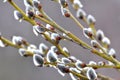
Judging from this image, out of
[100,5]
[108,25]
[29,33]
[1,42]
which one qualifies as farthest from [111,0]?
[1,42]

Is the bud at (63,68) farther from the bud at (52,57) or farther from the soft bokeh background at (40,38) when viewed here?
the soft bokeh background at (40,38)

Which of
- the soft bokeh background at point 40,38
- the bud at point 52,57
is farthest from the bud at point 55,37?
the soft bokeh background at point 40,38

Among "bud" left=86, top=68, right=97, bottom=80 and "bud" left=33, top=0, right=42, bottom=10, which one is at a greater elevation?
"bud" left=33, top=0, right=42, bottom=10

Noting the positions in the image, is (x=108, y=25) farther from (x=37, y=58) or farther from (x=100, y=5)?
(x=37, y=58)

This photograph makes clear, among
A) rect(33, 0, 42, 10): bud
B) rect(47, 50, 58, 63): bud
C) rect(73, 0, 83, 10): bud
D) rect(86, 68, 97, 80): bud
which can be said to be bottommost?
rect(86, 68, 97, 80): bud

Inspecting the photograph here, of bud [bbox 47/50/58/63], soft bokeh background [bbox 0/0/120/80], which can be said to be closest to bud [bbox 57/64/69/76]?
bud [bbox 47/50/58/63]

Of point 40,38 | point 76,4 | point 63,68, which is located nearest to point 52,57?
point 63,68

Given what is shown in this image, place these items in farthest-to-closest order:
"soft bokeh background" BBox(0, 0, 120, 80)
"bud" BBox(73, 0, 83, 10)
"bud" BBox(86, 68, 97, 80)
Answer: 1. "soft bokeh background" BBox(0, 0, 120, 80)
2. "bud" BBox(73, 0, 83, 10)
3. "bud" BBox(86, 68, 97, 80)

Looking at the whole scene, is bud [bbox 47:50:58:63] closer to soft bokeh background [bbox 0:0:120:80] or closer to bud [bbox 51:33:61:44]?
bud [bbox 51:33:61:44]

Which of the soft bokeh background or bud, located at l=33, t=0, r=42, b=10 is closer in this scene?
bud, located at l=33, t=0, r=42, b=10
